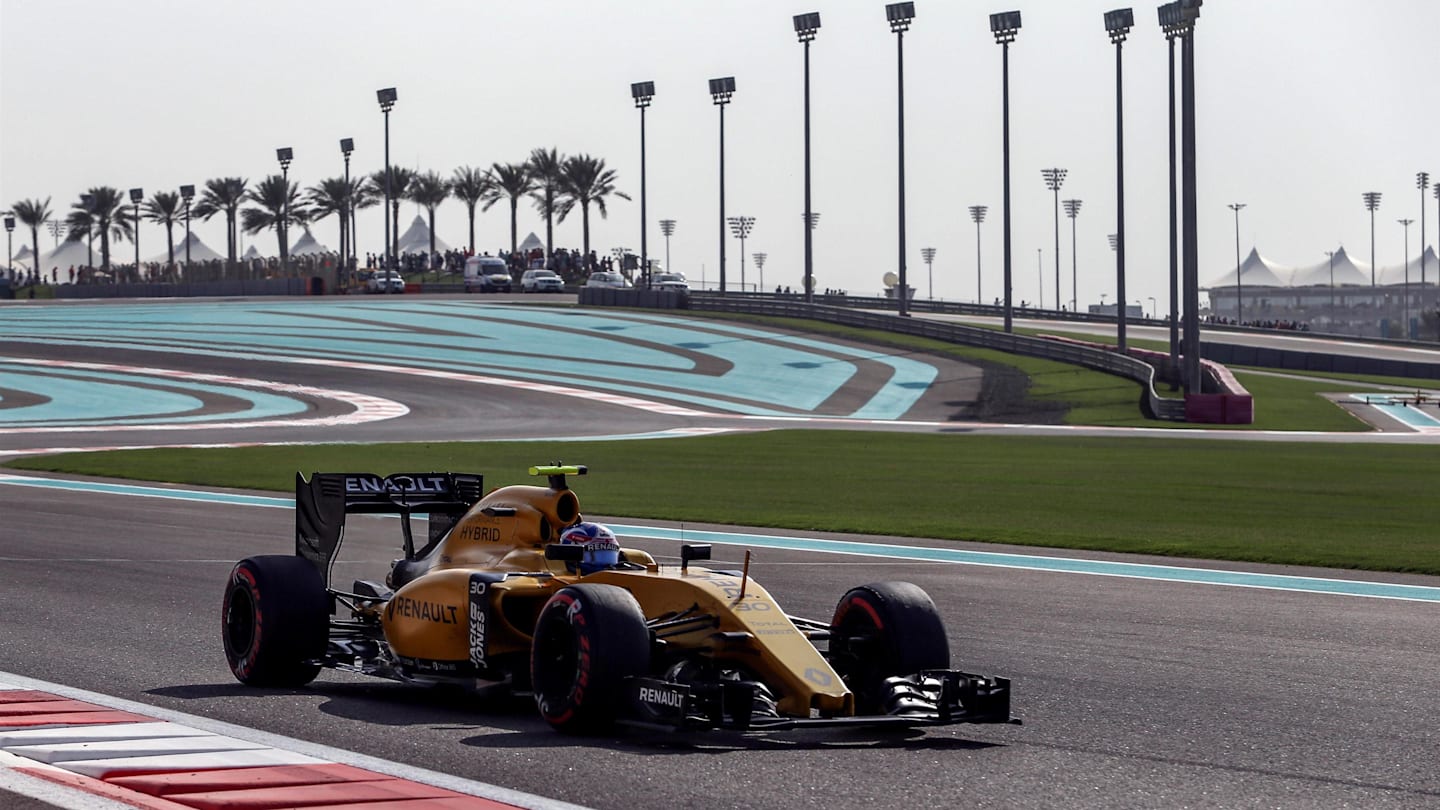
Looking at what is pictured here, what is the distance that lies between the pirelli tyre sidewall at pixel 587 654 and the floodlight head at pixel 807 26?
69.6 metres

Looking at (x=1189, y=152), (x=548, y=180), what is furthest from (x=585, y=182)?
(x=1189, y=152)

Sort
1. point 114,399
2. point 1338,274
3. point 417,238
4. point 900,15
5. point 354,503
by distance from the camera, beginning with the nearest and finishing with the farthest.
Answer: point 354,503
point 114,399
point 900,15
point 417,238
point 1338,274

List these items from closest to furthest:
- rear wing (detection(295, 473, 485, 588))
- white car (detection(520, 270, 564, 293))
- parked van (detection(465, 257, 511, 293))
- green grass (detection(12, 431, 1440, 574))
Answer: rear wing (detection(295, 473, 485, 588)), green grass (detection(12, 431, 1440, 574)), white car (detection(520, 270, 564, 293)), parked van (detection(465, 257, 511, 293))

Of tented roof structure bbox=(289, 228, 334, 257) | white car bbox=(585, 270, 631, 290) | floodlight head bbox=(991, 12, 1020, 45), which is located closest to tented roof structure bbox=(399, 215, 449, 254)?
tented roof structure bbox=(289, 228, 334, 257)

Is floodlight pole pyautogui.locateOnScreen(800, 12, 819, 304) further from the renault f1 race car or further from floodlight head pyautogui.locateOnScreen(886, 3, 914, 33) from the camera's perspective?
the renault f1 race car

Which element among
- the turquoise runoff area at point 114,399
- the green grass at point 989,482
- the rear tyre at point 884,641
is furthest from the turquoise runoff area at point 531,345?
the rear tyre at point 884,641

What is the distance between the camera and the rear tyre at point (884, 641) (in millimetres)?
9266

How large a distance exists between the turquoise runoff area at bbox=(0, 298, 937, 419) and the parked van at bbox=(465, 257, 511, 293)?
560 inches

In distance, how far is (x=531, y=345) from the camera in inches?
2596

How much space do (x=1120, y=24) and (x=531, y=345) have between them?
83.0 ft

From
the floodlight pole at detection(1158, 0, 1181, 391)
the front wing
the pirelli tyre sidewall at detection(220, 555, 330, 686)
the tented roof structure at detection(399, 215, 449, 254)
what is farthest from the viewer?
the tented roof structure at detection(399, 215, 449, 254)

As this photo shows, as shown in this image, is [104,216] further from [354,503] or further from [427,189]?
[354,503]

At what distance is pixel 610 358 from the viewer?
6231 cm

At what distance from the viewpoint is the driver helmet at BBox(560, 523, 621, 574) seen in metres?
9.64
